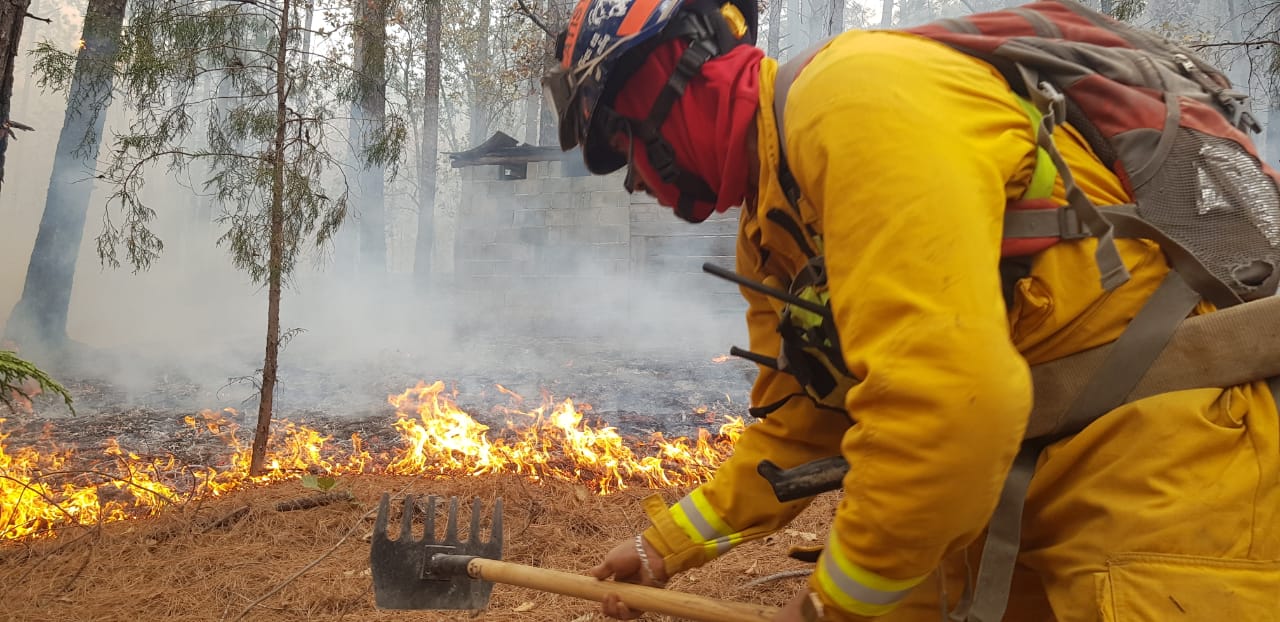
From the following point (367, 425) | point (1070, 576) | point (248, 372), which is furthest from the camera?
point (248, 372)

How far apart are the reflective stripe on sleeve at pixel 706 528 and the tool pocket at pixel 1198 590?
109 centimetres

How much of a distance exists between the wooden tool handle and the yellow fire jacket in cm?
43

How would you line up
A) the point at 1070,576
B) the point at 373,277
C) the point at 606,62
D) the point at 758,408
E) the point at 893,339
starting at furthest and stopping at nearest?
the point at 373,277, the point at 758,408, the point at 606,62, the point at 1070,576, the point at 893,339

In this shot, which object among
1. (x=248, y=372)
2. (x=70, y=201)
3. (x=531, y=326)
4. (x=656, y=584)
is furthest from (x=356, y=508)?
(x=70, y=201)

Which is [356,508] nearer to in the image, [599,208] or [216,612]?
[216,612]

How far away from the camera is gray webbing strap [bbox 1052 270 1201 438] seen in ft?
5.29

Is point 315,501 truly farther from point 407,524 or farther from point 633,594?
point 633,594

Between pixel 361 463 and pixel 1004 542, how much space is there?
19.1 feet

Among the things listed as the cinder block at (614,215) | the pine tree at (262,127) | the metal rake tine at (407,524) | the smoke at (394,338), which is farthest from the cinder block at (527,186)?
the metal rake tine at (407,524)

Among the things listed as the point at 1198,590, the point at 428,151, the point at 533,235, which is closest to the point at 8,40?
the point at 1198,590

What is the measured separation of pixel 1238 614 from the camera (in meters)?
1.49

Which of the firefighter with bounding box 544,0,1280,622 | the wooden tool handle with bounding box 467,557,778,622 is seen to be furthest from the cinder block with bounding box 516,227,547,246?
the firefighter with bounding box 544,0,1280,622

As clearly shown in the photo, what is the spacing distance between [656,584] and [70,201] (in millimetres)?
14397

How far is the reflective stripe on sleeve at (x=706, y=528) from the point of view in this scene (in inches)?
96.2
